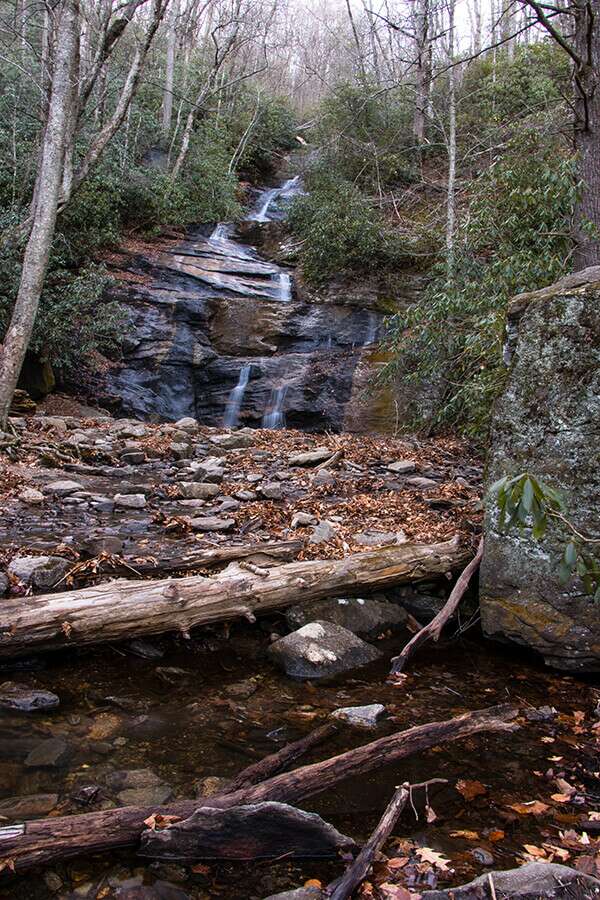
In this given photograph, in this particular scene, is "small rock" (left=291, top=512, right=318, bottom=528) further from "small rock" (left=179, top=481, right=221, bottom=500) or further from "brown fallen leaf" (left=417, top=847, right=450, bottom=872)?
"brown fallen leaf" (left=417, top=847, right=450, bottom=872)

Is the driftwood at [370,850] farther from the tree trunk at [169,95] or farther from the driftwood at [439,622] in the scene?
the tree trunk at [169,95]

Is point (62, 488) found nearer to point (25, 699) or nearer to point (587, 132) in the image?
point (25, 699)

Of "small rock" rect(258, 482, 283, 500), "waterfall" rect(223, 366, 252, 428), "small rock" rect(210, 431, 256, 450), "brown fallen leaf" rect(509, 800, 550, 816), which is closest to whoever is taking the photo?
"brown fallen leaf" rect(509, 800, 550, 816)

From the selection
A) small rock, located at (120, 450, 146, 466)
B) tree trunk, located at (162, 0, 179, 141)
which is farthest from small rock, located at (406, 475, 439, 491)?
tree trunk, located at (162, 0, 179, 141)

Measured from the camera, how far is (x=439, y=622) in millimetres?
3971

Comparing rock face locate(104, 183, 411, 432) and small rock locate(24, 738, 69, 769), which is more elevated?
rock face locate(104, 183, 411, 432)

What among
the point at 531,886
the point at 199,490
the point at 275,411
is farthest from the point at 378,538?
the point at 275,411

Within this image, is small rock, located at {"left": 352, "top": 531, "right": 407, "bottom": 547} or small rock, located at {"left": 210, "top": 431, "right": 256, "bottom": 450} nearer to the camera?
small rock, located at {"left": 352, "top": 531, "right": 407, "bottom": 547}

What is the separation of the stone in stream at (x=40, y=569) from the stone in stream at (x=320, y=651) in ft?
4.73

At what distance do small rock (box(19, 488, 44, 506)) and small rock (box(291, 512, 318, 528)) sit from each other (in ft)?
8.05

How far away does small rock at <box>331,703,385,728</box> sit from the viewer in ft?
9.93

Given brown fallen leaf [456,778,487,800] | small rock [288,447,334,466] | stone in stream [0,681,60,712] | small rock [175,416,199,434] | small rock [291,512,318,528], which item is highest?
small rock [175,416,199,434]

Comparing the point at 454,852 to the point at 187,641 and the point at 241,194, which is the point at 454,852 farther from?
the point at 241,194

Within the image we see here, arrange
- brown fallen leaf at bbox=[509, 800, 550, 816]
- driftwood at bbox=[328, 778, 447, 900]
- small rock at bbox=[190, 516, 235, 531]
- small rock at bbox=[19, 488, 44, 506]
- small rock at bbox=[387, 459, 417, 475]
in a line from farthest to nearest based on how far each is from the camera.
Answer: small rock at bbox=[387, 459, 417, 475]
small rock at bbox=[19, 488, 44, 506]
small rock at bbox=[190, 516, 235, 531]
brown fallen leaf at bbox=[509, 800, 550, 816]
driftwood at bbox=[328, 778, 447, 900]
